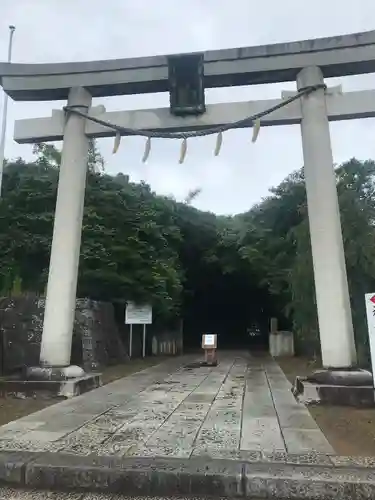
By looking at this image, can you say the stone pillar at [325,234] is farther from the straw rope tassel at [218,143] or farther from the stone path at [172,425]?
the straw rope tassel at [218,143]

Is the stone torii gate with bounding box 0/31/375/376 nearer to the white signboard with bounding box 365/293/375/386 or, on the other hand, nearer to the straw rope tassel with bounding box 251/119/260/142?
the straw rope tassel with bounding box 251/119/260/142

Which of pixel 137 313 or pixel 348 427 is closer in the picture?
pixel 348 427

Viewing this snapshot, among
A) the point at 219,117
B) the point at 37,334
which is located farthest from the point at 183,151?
the point at 37,334

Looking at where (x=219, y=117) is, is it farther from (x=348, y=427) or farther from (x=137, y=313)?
(x=137, y=313)

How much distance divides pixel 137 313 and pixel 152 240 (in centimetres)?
273

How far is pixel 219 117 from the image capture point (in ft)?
26.7

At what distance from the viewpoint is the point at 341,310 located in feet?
23.5

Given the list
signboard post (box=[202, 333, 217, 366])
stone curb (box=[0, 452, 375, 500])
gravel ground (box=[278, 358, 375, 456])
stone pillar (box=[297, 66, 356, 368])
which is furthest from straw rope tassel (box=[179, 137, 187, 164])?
signboard post (box=[202, 333, 217, 366])

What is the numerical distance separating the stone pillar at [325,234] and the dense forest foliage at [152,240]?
4404 mm

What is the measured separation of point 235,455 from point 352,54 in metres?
6.46

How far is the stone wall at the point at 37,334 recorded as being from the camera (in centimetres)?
1028

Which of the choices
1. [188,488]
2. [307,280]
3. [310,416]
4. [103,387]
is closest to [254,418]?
[310,416]

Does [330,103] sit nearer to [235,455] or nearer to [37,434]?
[235,455]

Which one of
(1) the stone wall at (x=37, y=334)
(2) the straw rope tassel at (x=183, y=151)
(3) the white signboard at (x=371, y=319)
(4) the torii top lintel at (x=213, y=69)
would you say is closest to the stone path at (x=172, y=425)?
(3) the white signboard at (x=371, y=319)
